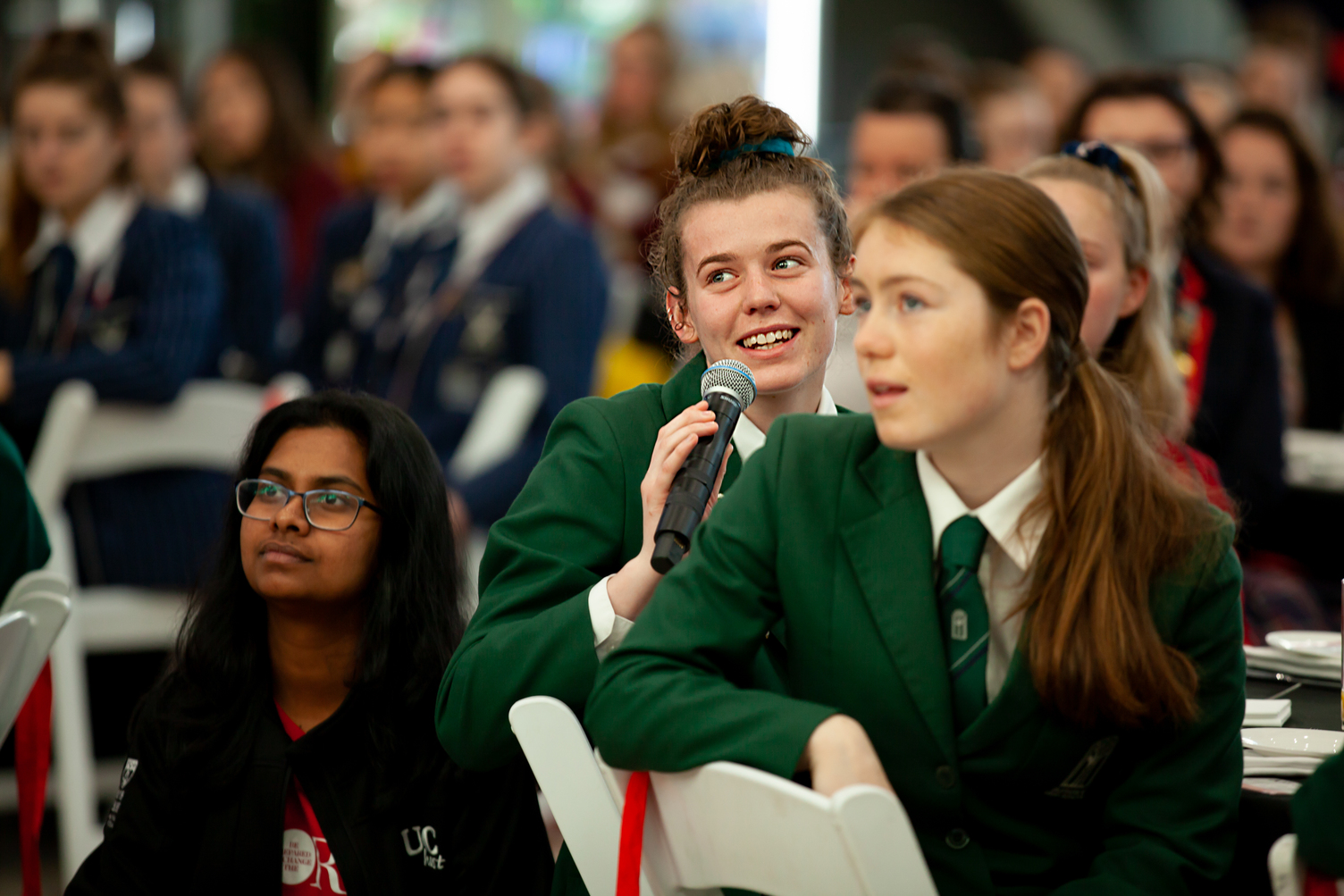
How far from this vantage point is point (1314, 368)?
14.0 feet

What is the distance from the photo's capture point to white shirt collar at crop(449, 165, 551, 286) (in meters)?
4.05

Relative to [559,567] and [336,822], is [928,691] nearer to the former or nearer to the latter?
[559,567]

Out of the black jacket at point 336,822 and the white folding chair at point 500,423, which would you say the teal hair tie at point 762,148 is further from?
the white folding chair at point 500,423

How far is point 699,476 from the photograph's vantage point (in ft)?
4.95

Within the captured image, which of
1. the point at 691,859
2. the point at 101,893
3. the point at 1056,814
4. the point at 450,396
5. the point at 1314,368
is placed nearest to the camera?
the point at 691,859

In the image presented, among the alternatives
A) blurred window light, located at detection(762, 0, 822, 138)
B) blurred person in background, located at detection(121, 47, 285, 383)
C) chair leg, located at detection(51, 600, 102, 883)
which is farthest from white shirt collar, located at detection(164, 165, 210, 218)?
blurred window light, located at detection(762, 0, 822, 138)

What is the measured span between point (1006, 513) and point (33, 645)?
1.19m

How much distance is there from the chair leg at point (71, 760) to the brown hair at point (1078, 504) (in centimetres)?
226

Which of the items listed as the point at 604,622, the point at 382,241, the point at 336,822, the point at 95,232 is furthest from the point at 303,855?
the point at 382,241

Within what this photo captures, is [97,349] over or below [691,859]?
over

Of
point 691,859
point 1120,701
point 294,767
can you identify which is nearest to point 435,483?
point 294,767

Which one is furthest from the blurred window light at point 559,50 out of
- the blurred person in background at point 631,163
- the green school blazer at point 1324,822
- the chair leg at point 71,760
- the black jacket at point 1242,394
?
the green school blazer at point 1324,822

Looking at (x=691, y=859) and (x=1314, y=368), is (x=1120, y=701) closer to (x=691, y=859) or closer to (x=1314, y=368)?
(x=691, y=859)

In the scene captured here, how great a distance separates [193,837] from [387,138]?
361cm
